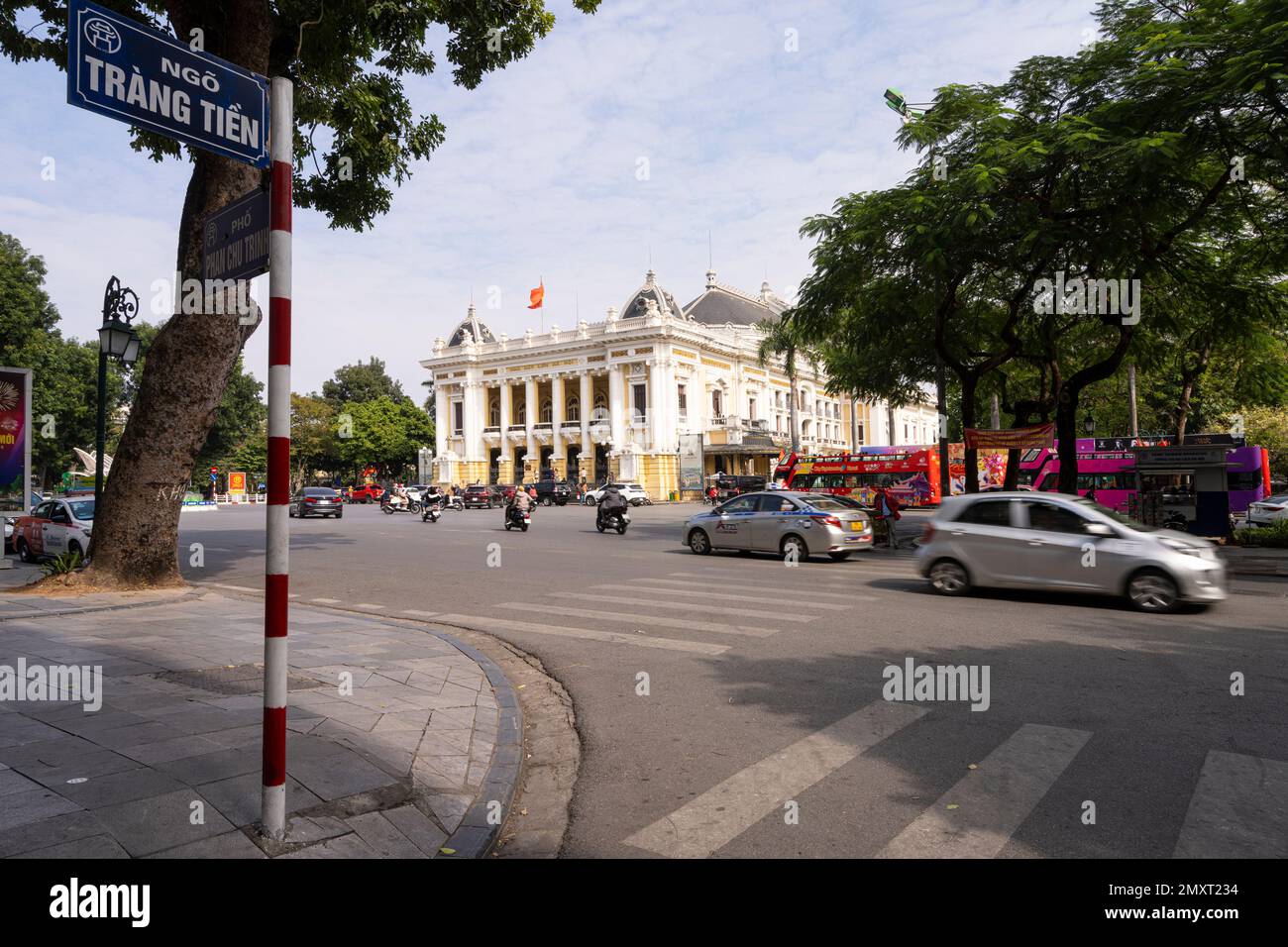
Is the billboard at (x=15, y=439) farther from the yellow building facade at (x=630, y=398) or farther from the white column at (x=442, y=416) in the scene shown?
the white column at (x=442, y=416)

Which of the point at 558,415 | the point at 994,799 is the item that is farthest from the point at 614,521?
the point at 558,415

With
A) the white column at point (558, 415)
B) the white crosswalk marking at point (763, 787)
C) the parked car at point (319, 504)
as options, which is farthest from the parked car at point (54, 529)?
the white column at point (558, 415)

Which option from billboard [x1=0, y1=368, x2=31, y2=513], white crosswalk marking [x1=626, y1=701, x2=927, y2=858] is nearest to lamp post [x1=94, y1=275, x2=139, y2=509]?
billboard [x1=0, y1=368, x2=31, y2=513]

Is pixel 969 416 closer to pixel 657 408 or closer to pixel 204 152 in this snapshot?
pixel 204 152

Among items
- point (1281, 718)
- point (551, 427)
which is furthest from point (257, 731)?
point (551, 427)

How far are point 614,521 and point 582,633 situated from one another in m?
16.2

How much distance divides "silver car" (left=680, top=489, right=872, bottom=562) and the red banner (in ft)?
11.4

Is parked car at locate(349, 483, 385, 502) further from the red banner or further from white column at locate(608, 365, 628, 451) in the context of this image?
the red banner

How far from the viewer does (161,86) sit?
11.8ft

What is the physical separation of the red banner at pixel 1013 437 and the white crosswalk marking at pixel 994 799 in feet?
46.2

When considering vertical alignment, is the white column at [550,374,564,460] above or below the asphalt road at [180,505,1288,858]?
above

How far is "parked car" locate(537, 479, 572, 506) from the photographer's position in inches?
2169
